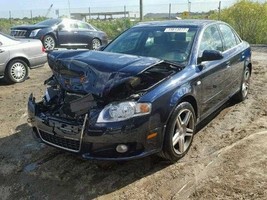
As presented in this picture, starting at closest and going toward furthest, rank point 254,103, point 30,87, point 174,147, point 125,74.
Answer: point 125,74 → point 174,147 → point 254,103 → point 30,87

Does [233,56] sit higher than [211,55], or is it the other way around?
[211,55]

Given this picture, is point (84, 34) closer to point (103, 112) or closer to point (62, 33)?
point (62, 33)

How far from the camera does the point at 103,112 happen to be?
148 inches

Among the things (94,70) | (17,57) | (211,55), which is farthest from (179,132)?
(17,57)

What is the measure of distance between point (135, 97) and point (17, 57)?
19.9 ft

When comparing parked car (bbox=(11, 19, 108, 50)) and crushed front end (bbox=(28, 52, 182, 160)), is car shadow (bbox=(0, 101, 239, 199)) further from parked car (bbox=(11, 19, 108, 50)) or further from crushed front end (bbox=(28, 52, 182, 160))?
parked car (bbox=(11, 19, 108, 50))

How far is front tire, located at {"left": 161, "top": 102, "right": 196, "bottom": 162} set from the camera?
160 inches

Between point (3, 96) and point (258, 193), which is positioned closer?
point (258, 193)

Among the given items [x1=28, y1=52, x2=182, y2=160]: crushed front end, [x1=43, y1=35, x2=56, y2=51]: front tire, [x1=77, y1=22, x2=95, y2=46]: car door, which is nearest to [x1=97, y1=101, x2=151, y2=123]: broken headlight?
[x1=28, y1=52, x2=182, y2=160]: crushed front end

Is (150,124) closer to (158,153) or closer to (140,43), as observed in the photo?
(158,153)

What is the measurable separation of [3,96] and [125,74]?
4679 mm

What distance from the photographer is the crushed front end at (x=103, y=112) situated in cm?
373

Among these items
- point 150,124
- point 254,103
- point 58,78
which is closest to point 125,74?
point 150,124

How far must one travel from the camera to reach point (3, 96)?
25.7 ft
